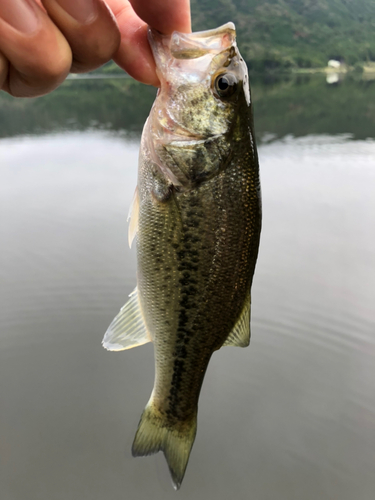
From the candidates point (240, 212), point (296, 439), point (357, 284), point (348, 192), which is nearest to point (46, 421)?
point (296, 439)

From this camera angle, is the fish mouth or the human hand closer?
the human hand

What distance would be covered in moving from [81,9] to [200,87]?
631 millimetres

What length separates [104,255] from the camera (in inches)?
327

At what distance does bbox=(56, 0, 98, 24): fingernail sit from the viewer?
52.9 inches

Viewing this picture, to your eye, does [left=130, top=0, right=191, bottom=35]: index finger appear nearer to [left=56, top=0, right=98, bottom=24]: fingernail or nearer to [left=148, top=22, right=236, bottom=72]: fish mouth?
[left=148, top=22, right=236, bottom=72]: fish mouth

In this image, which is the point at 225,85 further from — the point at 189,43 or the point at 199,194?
the point at 199,194

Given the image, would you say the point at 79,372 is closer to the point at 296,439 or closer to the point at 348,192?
the point at 296,439

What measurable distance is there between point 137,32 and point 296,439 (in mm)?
4906

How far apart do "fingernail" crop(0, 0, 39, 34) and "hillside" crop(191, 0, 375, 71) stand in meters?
76.3

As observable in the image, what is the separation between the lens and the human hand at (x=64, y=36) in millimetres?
1299

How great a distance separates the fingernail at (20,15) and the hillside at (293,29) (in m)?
76.3

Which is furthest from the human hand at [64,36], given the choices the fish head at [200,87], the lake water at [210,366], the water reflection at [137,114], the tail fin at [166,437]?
the water reflection at [137,114]

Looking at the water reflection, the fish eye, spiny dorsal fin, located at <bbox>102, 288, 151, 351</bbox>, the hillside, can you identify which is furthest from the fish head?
the hillside

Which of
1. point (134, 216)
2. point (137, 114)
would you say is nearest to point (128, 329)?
point (134, 216)
